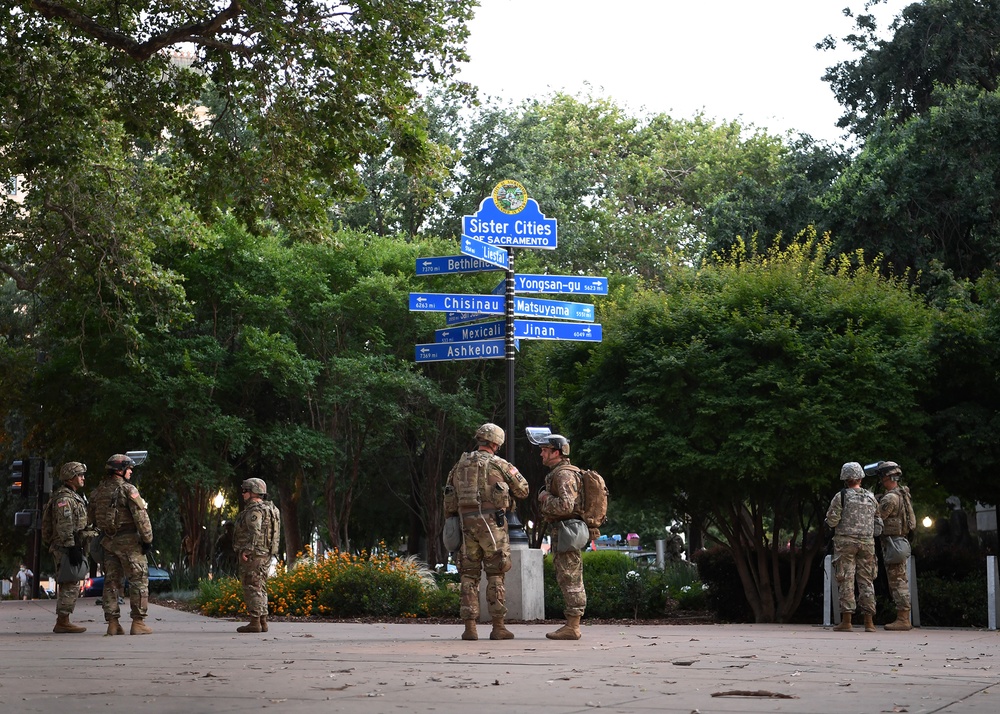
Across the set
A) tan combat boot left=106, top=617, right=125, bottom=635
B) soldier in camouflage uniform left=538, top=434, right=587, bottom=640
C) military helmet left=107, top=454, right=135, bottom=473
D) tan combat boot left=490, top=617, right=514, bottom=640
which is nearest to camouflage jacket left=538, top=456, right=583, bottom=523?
soldier in camouflage uniform left=538, top=434, right=587, bottom=640

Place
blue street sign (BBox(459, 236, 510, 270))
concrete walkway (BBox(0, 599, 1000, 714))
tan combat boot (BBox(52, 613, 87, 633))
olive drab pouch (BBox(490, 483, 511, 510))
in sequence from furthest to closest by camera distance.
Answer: blue street sign (BBox(459, 236, 510, 270)) → tan combat boot (BBox(52, 613, 87, 633)) → olive drab pouch (BBox(490, 483, 511, 510)) → concrete walkway (BBox(0, 599, 1000, 714))

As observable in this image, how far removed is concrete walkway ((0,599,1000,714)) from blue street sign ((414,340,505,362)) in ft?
12.9

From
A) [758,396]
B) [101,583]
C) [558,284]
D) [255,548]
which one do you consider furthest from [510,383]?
[101,583]

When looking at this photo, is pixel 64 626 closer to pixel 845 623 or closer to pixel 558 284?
pixel 558 284

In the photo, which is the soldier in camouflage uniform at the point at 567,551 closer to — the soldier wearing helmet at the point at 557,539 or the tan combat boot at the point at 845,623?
the soldier wearing helmet at the point at 557,539

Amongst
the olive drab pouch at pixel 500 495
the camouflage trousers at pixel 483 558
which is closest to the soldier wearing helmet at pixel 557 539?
the olive drab pouch at pixel 500 495

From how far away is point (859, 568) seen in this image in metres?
15.5

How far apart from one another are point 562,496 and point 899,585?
5.25 metres

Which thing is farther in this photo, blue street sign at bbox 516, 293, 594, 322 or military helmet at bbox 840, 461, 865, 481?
blue street sign at bbox 516, 293, 594, 322

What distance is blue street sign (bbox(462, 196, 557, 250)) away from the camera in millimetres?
17359

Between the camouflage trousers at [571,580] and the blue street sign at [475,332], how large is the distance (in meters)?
4.75

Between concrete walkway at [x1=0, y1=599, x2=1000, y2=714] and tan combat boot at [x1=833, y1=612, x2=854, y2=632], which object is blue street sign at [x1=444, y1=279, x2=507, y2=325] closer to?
concrete walkway at [x1=0, y1=599, x2=1000, y2=714]

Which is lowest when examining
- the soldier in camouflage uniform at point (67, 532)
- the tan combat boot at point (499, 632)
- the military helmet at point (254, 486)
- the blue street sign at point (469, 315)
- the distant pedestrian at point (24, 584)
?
the distant pedestrian at point (24, 584)

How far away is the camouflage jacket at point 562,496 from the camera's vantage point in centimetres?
1285
